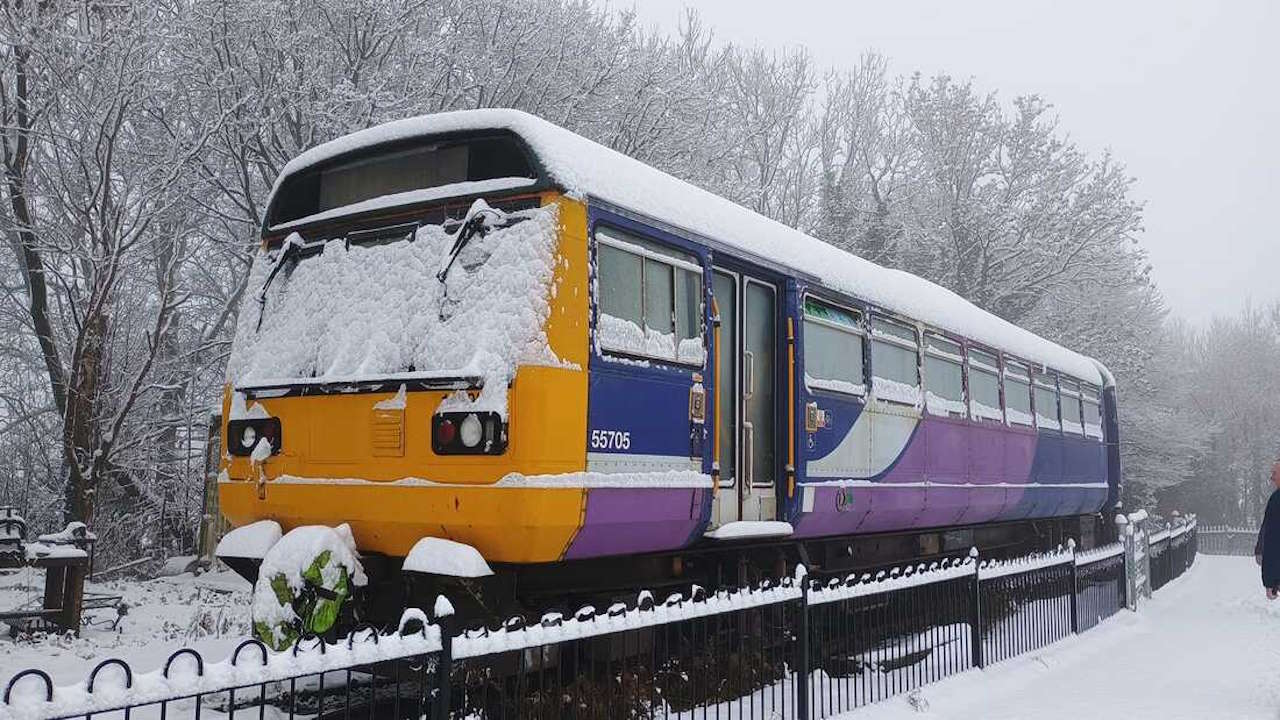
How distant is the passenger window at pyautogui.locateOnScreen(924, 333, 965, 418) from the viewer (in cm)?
1049

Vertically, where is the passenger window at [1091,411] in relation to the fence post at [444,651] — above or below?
above

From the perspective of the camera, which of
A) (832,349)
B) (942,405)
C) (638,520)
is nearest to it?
(638,520)

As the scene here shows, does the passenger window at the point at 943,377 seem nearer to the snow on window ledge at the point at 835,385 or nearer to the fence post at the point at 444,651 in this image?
the snow on window ledge at the point at 835,385

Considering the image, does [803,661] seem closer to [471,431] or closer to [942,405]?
[471,431]

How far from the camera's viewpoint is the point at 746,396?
7484 millimetres

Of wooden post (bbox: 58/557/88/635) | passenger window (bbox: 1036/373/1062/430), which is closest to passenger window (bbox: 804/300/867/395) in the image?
passenger window (bbox: 1036/373/1062/430)

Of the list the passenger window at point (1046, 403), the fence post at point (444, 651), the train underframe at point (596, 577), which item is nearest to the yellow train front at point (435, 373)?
the train underframe at point (596, 577)

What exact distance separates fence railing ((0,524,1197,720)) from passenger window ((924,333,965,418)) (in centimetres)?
174

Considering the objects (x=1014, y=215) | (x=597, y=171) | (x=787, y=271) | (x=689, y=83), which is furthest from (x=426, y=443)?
(x=1014, y=215)

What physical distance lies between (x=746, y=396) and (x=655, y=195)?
64.6 inches

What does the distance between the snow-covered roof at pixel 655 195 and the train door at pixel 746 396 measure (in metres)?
0.34

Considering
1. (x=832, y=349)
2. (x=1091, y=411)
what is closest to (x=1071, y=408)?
(x=1091, y=411)

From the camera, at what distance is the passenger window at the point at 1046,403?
1417cm

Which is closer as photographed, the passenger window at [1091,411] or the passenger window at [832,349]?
the passenger window at [832,349]
